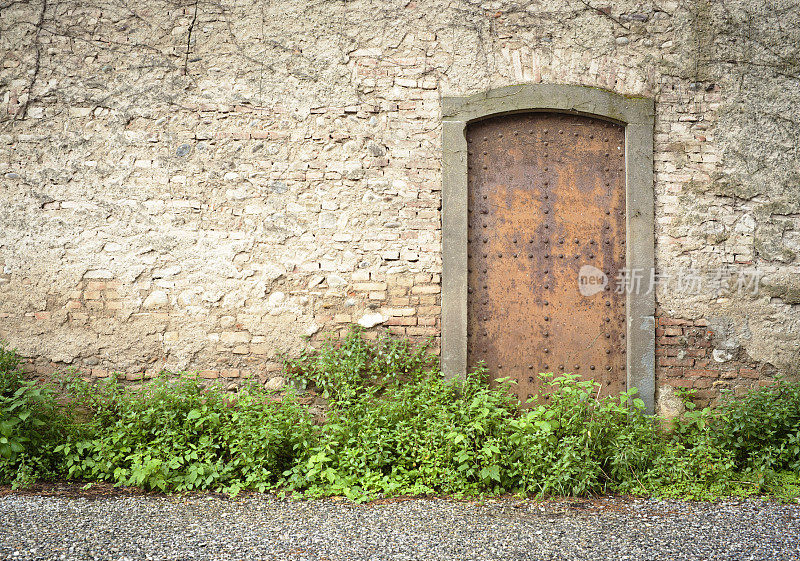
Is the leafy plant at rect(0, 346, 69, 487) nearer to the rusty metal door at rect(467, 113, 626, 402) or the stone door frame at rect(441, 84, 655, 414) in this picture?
the stone door frame at rect(441, 84, 655, 414)

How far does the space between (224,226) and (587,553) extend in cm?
340

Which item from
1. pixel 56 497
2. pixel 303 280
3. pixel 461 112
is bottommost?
pixel 56 497

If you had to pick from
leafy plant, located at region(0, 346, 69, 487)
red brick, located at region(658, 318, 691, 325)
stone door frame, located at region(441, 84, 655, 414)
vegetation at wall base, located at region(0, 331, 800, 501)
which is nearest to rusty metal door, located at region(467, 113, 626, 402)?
stone door frame, located at region(441, 84, 655, 414)

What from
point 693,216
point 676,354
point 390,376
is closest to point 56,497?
point 390,376

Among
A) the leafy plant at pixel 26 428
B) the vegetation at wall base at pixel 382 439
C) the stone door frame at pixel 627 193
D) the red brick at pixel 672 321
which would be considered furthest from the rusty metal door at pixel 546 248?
the leafy plant at pixel 26 428

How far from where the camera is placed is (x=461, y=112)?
449 centimetres

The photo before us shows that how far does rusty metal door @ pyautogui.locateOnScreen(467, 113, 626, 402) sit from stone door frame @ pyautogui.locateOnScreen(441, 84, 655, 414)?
111mm

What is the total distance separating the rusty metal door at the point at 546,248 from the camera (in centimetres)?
458

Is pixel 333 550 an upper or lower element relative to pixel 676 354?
lower

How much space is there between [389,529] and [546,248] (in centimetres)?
258

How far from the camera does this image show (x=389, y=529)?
305cm

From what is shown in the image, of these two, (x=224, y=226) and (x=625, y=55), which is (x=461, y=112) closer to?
(x=625, y=55)

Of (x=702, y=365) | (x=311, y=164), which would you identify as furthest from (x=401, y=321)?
(x=702, y=365)

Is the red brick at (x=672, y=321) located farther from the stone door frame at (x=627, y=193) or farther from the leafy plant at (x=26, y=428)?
the leafy plant at (x=26, y=428)
